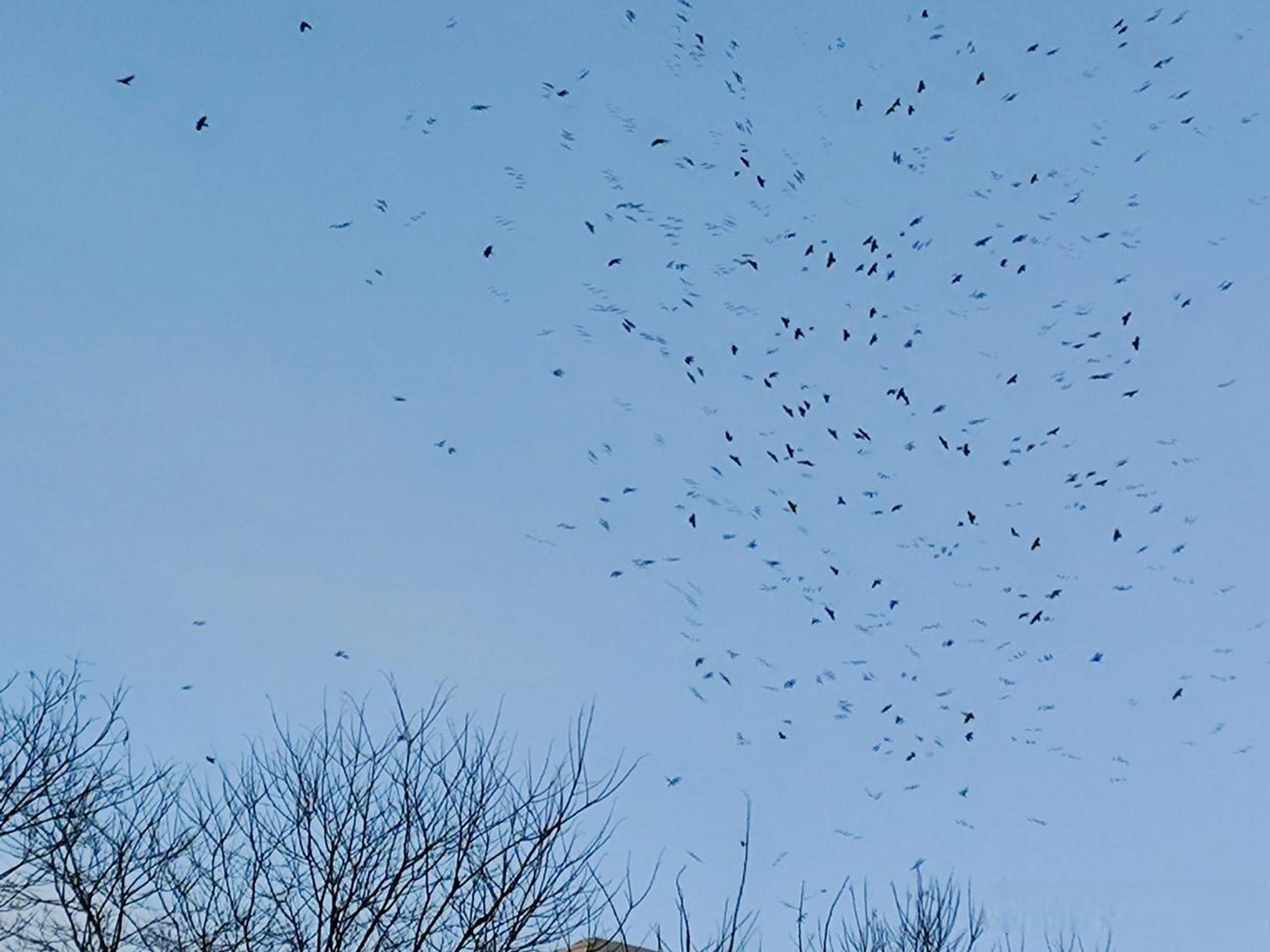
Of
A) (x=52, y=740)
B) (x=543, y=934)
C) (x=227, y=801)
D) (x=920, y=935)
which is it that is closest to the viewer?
(x=543, y=934)

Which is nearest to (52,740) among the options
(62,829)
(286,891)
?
(62,829)

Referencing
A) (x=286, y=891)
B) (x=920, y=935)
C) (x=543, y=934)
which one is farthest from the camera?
(x=920, y=935)

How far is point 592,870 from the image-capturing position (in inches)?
517

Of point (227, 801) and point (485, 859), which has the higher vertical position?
point (227, 801)

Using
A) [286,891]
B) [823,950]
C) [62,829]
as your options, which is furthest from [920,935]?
[62,829]

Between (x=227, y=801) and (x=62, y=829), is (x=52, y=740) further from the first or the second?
(x=227, y=801)

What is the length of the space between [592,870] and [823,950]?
4.25 meters

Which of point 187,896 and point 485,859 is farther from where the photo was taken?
point 187,896

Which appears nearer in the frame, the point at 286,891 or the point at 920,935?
the point at 286,891

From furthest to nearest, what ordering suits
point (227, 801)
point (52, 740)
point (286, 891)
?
point (52, 740) → point (227, 801) → point (286, 891)

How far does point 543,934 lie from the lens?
42.1ft

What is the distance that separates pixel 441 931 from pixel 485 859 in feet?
2.68

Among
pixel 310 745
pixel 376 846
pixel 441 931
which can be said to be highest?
pixel 310 745

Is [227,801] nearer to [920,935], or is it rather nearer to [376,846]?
[376,846]
